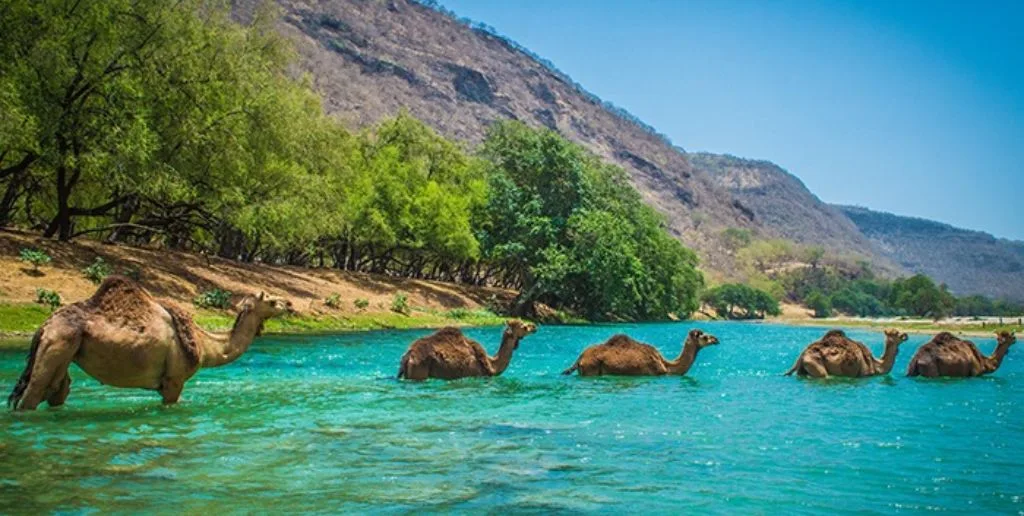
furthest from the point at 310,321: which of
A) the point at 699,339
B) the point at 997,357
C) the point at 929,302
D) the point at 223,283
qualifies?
the point at 929,302

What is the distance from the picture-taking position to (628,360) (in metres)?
23.8

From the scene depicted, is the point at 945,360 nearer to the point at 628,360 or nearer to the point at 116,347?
the point at 628,360

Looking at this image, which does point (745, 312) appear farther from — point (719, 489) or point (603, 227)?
point (719, 489)

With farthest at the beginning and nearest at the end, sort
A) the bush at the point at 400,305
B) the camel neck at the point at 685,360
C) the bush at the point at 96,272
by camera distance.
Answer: the bush at the point at 400,305
the bush at the point at 96,272
the camel neck at the point at 685,360

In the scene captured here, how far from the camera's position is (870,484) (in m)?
10.5

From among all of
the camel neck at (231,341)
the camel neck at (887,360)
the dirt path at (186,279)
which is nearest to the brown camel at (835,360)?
the camel neck at (887,360)

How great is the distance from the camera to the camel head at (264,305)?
1636 cm

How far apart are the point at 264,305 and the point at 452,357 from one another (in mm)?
6430

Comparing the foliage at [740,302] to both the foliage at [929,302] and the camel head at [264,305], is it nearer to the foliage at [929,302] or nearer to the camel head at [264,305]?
the foliage at [929,302]

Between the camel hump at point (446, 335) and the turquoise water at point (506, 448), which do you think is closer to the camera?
the turquoise water at point (506, 448)

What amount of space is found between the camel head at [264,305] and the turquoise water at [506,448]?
68.8 inches

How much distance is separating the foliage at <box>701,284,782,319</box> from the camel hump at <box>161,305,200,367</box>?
498ft

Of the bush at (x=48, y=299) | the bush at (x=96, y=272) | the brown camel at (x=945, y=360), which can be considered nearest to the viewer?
the brown camel at (x=945, y=360)

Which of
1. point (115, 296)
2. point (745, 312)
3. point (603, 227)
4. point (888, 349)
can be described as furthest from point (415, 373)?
point (745, 312)
